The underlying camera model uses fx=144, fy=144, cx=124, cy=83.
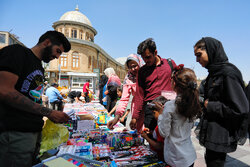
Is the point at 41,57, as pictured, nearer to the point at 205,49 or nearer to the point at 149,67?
the point at 149,67

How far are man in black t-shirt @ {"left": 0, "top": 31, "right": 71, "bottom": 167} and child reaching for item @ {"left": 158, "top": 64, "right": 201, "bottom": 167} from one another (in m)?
0.91

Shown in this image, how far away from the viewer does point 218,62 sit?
147cm

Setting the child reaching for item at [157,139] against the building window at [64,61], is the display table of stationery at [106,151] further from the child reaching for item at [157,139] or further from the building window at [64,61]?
the building window at [64,61]

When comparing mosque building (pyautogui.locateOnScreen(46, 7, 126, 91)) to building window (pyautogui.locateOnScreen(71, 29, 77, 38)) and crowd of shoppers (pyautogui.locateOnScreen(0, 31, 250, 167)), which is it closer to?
building window (pyautogui.locateOnScreen(71, 29, 77, 38))

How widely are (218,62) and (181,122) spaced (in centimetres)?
73

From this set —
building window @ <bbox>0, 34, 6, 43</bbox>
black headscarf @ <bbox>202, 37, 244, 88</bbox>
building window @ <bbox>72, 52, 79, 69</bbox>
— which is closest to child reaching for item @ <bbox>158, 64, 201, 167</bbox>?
black headscarf @ <bbox>202, 37, 244, 88</bbox>

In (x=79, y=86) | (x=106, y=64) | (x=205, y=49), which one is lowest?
(x=205, y=49)

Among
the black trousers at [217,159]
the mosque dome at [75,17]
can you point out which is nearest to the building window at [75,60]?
the mosque dome at [75,17]

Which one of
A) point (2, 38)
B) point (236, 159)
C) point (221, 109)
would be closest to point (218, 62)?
point (221, 109)

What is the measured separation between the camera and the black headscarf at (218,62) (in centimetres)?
136

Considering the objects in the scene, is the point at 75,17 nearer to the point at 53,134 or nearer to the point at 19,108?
the point at 53,134

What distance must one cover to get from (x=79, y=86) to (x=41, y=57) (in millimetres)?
17705

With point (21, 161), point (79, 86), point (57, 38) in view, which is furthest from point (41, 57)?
point (79, 86)

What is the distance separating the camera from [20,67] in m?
1.06
